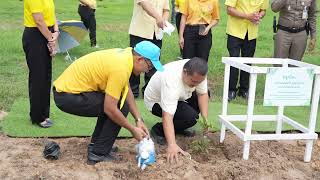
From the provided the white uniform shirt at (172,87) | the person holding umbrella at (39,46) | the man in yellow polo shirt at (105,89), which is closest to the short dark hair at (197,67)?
the white uniform shirt at (172,87)

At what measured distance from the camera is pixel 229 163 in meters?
4.37

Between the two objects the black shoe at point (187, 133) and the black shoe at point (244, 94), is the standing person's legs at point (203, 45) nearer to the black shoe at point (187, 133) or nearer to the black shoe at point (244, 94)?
the black shoe at point (244, 94)

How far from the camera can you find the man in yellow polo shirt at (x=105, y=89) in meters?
3.83

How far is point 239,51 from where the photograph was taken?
271 inches

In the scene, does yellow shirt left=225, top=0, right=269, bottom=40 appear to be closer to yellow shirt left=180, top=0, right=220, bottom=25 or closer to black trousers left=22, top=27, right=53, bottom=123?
yellow shirt left=180, top=0, right=220, bottom=25

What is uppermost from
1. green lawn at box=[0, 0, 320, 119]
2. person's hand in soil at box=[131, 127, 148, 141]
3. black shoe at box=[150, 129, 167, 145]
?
person's hand in soil at box=[131, 127, 148, 141]

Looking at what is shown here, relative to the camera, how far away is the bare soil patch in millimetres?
4043

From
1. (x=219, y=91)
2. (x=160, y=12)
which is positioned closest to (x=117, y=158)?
(x=160, y=12)

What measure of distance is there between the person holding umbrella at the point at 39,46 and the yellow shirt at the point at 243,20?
8.95ft

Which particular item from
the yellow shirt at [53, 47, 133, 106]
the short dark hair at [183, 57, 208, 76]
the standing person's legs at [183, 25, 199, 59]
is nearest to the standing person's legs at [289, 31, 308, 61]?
the standing person's legs at [183, 25, 199, 59]

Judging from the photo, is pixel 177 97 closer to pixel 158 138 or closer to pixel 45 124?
pixel 158 138

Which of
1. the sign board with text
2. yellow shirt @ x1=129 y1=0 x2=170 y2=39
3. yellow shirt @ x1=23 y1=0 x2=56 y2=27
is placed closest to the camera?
the sign board with text

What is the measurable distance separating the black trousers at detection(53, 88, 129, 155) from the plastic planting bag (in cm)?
27

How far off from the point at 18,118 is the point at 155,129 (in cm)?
159
